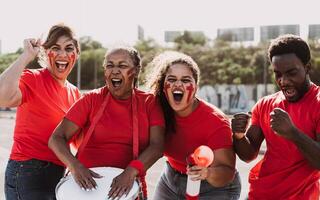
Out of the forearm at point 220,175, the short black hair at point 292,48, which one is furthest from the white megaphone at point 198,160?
the short black hair at point 292,48

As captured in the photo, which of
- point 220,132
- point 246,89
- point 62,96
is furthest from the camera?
point 246,89

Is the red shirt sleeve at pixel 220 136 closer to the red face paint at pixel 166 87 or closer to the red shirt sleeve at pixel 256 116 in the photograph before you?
the red shirt sleeve at pixel 256 116

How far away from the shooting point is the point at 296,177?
3557 millimetres

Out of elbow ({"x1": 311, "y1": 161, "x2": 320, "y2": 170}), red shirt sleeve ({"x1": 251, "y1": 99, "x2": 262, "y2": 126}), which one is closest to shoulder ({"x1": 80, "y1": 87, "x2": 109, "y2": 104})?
red shirt sleeve ({"x1": 251, "y1": 99, "x2": 262, "y2": 126})

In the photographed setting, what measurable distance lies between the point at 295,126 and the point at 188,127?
89cm

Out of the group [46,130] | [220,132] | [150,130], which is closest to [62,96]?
[46,130]

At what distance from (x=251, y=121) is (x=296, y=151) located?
0.50m

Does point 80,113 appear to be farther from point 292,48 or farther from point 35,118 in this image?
point 292,48

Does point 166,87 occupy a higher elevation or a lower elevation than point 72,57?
lower

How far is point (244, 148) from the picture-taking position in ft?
12.4

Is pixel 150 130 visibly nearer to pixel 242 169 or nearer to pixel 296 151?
pixel 296 151

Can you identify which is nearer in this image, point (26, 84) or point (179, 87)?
point (179, 87)

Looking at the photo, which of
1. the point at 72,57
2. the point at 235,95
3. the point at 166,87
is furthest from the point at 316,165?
the point at 235,95

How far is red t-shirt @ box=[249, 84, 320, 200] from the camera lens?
3500mm
